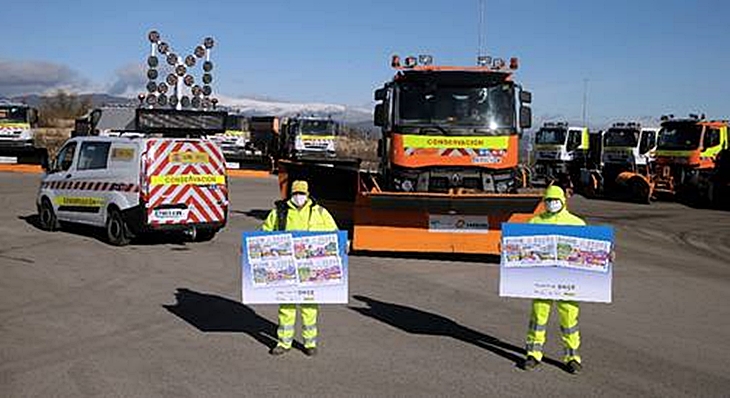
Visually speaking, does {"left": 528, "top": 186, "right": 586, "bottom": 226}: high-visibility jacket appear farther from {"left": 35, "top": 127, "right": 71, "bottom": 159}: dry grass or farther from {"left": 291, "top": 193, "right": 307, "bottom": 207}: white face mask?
{"left": 35, "top": 127, "right": 71, "bottom": 159}: dry grass

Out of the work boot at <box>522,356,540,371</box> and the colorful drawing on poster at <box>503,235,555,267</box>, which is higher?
the colorful drawing on poster at <box>503,235,555,267</box>

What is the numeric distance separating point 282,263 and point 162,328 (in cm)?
182

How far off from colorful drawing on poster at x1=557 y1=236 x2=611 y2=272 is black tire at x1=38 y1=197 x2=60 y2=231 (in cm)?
1218

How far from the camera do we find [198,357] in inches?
293

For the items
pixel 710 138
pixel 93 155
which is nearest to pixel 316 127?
pixel 710 138

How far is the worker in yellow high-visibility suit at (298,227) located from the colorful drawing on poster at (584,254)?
79.4 inches

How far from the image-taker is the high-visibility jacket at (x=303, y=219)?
7652mm

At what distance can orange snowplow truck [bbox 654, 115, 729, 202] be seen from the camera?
92.2ft

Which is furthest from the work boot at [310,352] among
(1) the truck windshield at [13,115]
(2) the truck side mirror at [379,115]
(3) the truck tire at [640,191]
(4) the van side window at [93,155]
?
(1) the truck windshield at [13,115]

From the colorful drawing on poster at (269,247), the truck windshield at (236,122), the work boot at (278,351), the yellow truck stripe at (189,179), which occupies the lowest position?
the work boot at (278,351)

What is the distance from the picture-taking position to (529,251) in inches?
292

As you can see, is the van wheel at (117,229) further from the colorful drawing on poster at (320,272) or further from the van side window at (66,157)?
the colorful drawing on poster at (320,272)

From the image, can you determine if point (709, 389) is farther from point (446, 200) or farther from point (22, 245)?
point (22, 245)

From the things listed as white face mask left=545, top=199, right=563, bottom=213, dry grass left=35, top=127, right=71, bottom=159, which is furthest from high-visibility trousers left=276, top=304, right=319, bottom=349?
dry grass left=35, top=127, right=71, bottom=159
